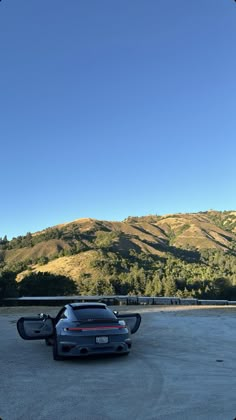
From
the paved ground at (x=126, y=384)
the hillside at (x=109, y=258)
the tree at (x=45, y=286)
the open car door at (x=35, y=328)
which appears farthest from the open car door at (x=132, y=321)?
the hillside at (x=109, y=258)

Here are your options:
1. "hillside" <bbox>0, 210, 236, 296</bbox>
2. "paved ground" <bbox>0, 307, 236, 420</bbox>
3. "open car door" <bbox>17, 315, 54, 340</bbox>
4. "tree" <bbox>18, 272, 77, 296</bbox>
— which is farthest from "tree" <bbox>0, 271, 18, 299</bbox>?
"paved ground" <bbox>0, 307, 236, 420</bbox>

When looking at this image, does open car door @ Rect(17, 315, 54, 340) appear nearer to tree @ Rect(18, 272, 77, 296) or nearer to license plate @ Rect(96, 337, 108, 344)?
license plate @ Rect(96, 337, 108, 344)

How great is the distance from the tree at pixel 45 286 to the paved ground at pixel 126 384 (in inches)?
Result: 1852

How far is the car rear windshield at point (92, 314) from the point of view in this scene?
926 centimetres

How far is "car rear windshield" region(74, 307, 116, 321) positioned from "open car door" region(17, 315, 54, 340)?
130 cm

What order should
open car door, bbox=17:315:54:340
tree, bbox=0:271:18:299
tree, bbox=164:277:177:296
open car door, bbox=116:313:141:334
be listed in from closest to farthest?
open car door, bbox=17:315:54:340
open car door, bbox=116:313:141:334
tree, bbox=0:271:18:299
tree, bbox=164:277:177:296

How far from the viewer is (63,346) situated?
29.0 ft

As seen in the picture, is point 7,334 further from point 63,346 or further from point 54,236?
point 54,236

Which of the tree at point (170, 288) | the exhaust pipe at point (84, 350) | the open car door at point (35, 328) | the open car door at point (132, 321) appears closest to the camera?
the exhaust pipe at point (84, 350)

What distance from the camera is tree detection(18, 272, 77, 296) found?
189ft

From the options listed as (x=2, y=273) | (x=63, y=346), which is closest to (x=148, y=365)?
(x=63, y=346)

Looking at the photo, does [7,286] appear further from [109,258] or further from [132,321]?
[109,258]

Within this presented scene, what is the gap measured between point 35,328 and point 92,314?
2099 millimetres

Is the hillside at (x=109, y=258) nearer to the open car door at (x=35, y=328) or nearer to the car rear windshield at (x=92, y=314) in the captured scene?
the open car door at (x=35, y=328)
